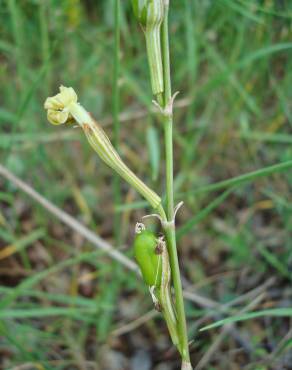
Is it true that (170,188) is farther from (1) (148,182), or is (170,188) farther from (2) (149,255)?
(1) (148,182)

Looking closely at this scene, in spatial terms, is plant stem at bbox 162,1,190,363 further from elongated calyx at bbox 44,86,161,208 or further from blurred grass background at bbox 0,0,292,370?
blurred grass background at bbox 0,0,292,370

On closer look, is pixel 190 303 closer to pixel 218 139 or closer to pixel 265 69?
pixel 218 139

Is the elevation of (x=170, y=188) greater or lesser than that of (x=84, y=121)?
lesser

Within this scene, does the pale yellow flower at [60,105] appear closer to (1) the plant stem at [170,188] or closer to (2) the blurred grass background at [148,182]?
(1) the plant stem at [170,188]

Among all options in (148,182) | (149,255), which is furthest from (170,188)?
(148,182)

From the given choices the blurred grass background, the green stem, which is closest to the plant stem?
the green stem

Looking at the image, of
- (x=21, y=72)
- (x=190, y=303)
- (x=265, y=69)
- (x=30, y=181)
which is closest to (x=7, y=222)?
(x=30, y=181)
